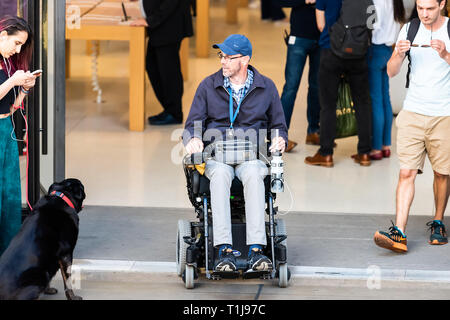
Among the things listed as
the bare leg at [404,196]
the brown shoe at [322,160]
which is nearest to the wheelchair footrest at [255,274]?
the bare leg at [404,196]

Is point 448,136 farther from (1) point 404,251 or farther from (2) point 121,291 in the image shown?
(2) point 121,291

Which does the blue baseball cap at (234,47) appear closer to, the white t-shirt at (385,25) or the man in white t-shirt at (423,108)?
the man in white t-shirt at (423,108)

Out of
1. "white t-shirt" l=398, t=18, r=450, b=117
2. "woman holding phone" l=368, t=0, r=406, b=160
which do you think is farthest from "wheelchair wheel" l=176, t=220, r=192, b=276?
"woman holding phone" l=368, t=0, r=406, b=160

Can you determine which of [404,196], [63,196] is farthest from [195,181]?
[404,196]

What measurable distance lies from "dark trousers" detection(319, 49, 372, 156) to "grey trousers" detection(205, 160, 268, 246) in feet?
8.93

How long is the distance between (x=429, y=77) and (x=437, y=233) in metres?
1.07

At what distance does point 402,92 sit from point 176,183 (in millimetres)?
3192

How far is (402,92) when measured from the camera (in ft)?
31.3

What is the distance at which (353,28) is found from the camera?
24.5 ft

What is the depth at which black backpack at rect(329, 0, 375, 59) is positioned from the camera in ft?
24.4

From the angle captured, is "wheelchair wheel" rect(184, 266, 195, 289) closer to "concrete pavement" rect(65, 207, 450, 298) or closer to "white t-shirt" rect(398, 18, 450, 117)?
"concrete pavement" rect(65, 207, 450, 298)

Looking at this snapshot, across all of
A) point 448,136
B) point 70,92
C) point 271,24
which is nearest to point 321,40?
point 448,136

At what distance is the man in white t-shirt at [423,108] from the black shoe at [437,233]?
0.06ft

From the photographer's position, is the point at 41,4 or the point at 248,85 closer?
the point at 248,85
